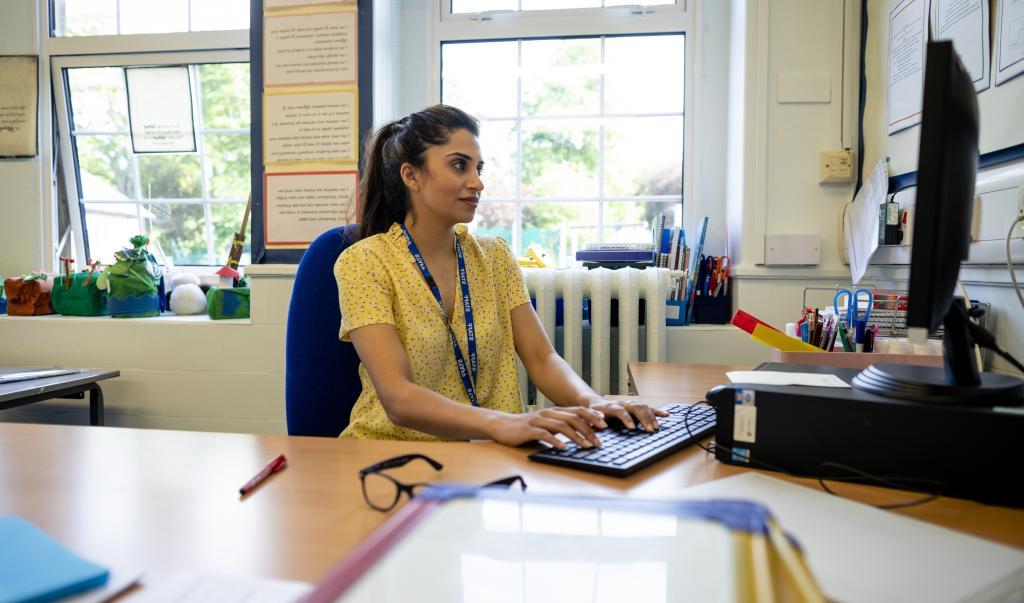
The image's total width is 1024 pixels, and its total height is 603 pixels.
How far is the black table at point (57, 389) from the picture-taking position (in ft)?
6.37

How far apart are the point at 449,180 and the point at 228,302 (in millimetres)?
1395

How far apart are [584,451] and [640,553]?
0.45 m

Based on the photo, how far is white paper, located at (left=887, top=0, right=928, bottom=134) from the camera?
1653mm

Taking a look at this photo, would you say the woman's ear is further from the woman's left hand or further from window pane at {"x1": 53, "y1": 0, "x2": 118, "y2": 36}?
window pane at {"x1": 53, "y1": 0, "x2": 118, "y2": 36}

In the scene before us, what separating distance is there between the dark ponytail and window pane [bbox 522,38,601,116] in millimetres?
1049

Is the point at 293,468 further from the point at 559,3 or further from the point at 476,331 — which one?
the point at 559,3

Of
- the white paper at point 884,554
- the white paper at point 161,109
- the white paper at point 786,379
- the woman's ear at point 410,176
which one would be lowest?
the white paper at point 884,554

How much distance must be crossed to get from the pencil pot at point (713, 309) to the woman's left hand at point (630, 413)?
1273mm

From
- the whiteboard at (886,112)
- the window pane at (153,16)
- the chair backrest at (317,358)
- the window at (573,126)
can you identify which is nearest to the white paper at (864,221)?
the whiteboard at (886,112)

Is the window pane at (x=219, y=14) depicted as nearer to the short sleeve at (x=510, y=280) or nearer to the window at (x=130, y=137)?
the window at (x=130, y=137)

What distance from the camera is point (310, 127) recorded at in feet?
7.71

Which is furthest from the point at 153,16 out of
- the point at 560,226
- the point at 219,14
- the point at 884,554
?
the point at 884,554

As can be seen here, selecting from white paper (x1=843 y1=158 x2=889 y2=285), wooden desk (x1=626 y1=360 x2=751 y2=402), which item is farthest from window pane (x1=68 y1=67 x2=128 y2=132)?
white paper (x1=843 y1=158 x2=889 y2=285)

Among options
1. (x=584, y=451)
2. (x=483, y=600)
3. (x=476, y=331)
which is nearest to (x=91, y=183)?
(x=476, y=331)
